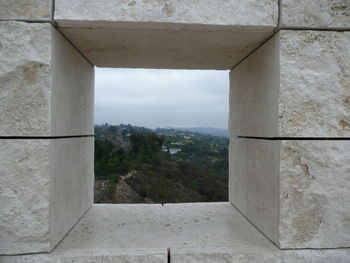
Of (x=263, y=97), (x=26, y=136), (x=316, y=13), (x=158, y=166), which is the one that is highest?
(x=316, y=13)

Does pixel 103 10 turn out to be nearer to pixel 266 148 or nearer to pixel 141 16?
pixel 141 16

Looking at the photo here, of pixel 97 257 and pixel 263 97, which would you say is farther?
pixel 263 97

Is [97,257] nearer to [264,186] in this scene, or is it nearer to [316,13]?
[264,186]

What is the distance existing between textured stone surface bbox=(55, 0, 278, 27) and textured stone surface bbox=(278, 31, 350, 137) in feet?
0.83

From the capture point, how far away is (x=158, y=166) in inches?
387

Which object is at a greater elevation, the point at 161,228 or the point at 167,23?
the point at 167,23

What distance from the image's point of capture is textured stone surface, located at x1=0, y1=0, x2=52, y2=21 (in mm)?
2102

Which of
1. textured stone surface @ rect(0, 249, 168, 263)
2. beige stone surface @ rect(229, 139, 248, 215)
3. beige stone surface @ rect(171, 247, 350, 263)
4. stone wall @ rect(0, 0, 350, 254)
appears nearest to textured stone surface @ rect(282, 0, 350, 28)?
stone wall @ rect(0, 0, 350, 254)

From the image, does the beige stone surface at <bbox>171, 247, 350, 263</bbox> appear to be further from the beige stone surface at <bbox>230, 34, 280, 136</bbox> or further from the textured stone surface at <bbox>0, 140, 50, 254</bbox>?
the textured stone surface at <bbox>0, 140, 50, 254</bbox>

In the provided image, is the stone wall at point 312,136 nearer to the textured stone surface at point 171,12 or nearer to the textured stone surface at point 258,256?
the textured stone surface at point 258,256

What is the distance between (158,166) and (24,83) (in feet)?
25.9

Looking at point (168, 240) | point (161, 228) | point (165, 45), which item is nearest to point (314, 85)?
point (165, 45)

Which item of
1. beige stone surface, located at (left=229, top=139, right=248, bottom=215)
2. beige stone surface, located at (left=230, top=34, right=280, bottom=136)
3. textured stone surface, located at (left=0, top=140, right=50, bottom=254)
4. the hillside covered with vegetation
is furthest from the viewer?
the hillside covered with vegetation

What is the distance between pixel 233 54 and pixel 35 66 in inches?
68.2
